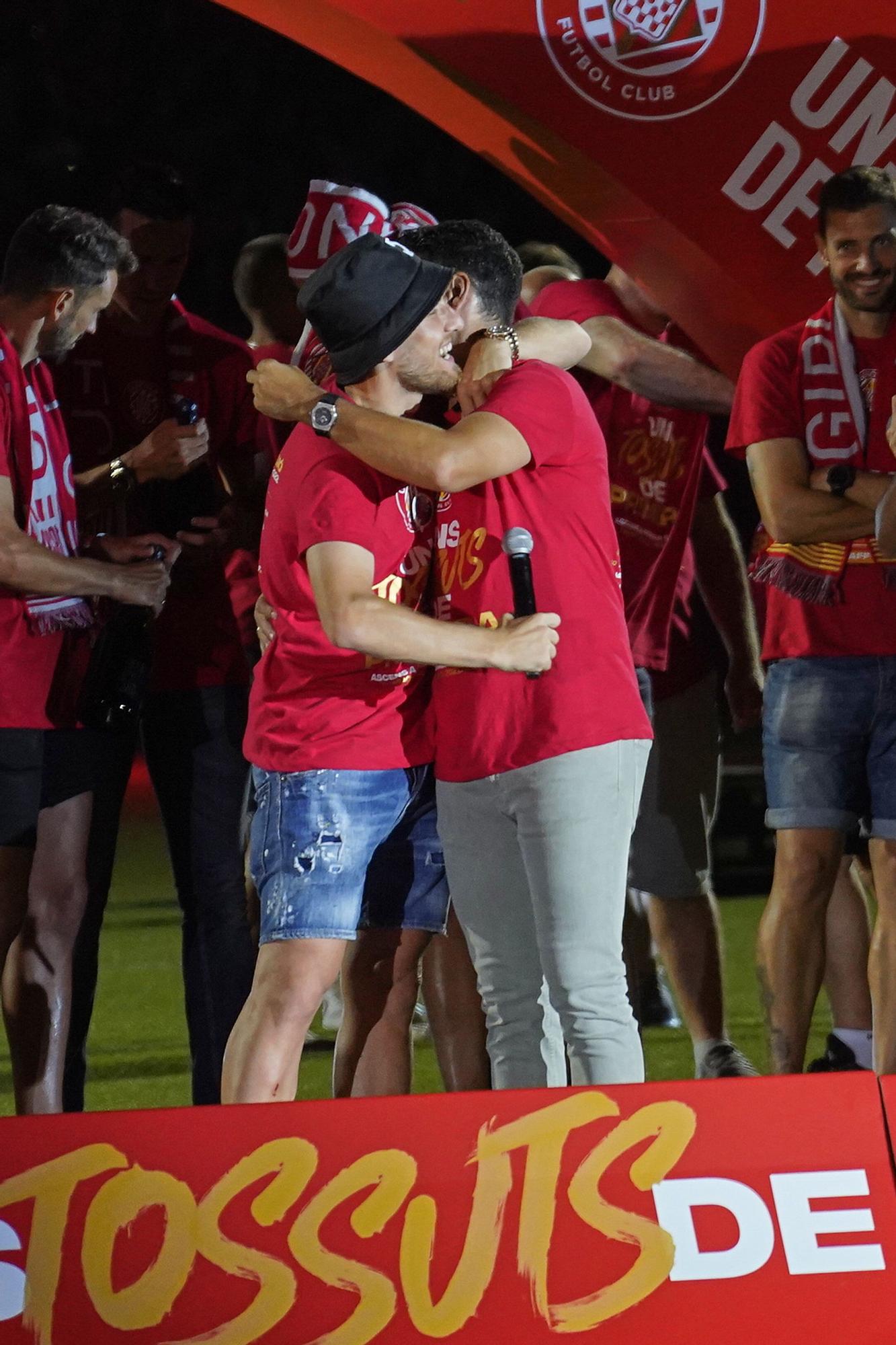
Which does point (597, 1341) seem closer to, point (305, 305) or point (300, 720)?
point (300, 720)

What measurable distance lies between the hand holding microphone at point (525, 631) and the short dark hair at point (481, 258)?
1.64 ft

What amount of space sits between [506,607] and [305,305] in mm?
612

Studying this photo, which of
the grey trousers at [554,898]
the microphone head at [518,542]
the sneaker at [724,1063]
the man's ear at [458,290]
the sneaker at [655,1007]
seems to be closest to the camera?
the microphone head at [518,542]

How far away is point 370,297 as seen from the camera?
8.88 feet

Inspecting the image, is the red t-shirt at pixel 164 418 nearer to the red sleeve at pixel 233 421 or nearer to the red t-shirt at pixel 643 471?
the red sleeve at pixel 233 421

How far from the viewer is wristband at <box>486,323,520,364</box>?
287 centimetres

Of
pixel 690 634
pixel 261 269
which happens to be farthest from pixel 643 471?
pixel 261 269

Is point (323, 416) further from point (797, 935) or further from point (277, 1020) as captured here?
point (797, 935)

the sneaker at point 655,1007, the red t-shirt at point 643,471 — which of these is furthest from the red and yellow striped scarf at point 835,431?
the sneaker at point 655,1007

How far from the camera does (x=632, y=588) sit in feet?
12.6

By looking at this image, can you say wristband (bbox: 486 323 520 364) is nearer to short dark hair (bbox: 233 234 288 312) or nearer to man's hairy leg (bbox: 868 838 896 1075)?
man's hairy leg (bbox: 868 838 896 1075)

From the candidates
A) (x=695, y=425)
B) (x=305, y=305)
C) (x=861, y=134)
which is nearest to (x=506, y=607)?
(x=305, y=305)

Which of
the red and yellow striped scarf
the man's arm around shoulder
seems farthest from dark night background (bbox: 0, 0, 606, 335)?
the man's arm around shoulder

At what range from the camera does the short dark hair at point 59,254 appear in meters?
3.35
